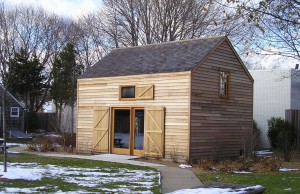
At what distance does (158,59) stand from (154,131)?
133 inches

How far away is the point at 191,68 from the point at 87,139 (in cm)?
659

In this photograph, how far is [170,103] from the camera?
17969 millimetres

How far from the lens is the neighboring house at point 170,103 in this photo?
17.7 metres

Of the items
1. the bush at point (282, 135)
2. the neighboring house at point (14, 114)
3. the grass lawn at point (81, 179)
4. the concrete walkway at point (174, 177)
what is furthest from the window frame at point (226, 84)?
the neighboring house at point (14, 114)

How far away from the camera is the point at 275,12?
9484mm

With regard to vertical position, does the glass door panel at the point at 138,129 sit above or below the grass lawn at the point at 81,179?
above

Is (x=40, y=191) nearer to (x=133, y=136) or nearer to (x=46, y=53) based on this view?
(x=133, y=136)

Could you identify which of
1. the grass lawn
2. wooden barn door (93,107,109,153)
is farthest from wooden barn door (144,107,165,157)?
the grass lawn

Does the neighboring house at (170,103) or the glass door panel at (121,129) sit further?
the glass door panel at (121,129)

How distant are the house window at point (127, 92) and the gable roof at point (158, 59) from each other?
0.62 m

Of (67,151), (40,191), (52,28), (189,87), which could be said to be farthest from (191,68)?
(52,28)

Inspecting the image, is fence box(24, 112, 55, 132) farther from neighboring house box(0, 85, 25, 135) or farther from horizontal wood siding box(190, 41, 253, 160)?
horizontal wood siding box(190, 41, 253, 160)

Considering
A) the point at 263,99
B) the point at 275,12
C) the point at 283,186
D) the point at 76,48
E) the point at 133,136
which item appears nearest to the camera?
the point at 275,12

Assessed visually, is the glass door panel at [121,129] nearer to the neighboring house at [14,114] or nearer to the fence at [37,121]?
the neighboring house at [14,114]
